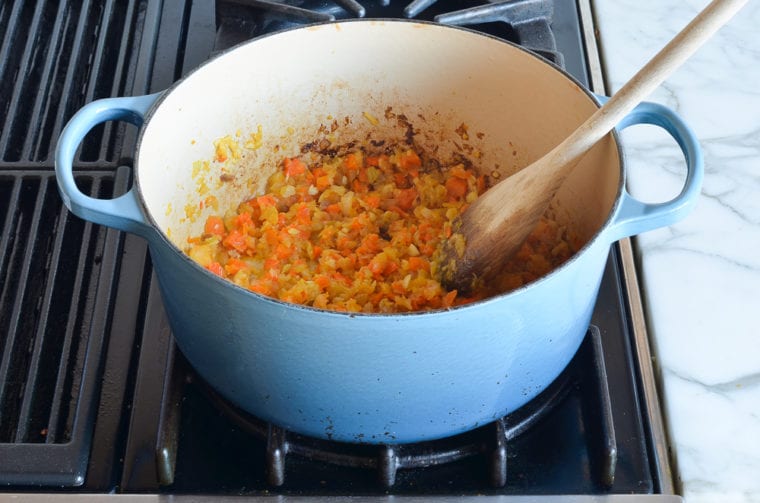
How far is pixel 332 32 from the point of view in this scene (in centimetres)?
86

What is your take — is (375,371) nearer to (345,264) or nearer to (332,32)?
(345,264)

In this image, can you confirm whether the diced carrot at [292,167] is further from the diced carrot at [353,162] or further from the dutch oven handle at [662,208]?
the dutch oven handle at [662,208]

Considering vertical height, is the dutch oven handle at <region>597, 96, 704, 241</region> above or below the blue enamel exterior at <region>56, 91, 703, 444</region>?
above

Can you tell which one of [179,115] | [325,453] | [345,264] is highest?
[179,115]

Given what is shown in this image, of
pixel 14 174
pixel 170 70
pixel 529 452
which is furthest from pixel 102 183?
pixel 529 452

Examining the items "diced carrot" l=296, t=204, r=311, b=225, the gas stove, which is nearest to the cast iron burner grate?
the gas stove

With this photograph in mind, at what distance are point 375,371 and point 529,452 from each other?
20cm

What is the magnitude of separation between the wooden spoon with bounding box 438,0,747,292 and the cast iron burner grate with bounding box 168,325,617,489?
13 cm

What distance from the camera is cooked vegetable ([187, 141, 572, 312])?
82 cm

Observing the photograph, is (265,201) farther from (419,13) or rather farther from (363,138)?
(419,13)

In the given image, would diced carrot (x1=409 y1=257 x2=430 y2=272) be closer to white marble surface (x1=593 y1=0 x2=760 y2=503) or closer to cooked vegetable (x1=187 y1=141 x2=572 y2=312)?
cooked vegetable (x1=187 y1=141 x2=572 y2=312)

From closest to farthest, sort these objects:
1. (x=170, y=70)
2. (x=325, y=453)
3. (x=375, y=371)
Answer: (x=375, y=371), (x=325, y=453), (x=170, y=70)

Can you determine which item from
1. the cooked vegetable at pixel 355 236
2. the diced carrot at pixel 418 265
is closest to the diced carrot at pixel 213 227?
the cooked vegetable at pixel 355 236

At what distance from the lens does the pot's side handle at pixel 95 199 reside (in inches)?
24.8
